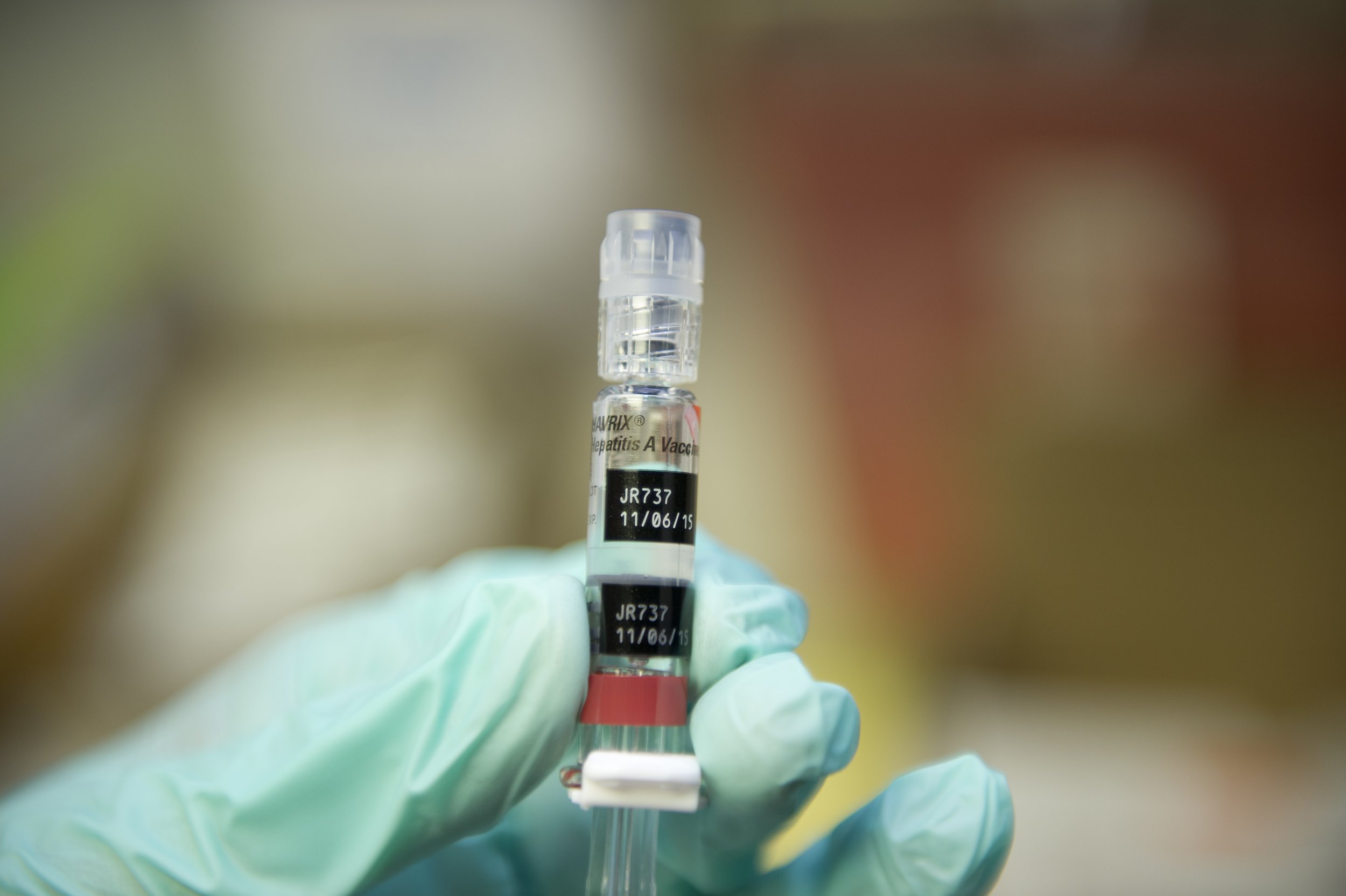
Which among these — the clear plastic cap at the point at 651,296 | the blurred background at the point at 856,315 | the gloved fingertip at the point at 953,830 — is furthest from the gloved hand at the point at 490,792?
the blurred background at the point at 856,315

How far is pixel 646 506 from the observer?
2.15 ft

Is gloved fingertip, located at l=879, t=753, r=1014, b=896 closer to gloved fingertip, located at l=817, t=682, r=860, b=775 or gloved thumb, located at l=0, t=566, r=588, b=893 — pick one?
gloved fingertip, located at l=817, t=682, r=860, b=775

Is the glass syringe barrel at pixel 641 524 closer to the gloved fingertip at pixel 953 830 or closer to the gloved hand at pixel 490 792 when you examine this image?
the gloved hand at pixel 490 792

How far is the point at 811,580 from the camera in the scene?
1.86 meters

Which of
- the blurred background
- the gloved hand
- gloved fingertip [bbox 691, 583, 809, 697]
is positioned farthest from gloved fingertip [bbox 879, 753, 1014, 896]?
the blurred background

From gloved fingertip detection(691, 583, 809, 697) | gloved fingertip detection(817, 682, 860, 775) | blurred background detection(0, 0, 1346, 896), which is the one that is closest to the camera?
gloved fingertip detection(817, 682, 860, 775)

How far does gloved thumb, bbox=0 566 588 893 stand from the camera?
646 millimetres

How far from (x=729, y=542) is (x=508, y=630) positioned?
121 cm

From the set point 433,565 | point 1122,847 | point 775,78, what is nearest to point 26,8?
point 433,565

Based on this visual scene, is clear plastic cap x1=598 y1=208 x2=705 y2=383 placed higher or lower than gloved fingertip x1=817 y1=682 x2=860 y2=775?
higher

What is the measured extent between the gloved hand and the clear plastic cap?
7.1 inches

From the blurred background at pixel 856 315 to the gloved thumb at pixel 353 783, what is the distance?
3.26ft

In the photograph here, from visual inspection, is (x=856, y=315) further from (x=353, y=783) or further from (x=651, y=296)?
(x=353, y=783)

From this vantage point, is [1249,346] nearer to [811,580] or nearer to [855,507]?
[855,507]
